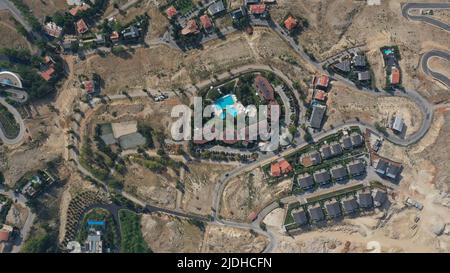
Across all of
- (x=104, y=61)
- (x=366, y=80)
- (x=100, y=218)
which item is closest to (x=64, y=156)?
(x=100, y=218)

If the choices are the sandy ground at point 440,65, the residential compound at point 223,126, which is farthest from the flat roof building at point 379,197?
the sandy ground at point 440,65

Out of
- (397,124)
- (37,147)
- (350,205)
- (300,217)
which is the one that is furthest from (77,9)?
(397,124)

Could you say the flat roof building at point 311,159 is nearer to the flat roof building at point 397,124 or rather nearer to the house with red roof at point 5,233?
the flat roof building at point 397,124

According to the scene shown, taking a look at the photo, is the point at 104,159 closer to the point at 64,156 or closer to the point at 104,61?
the point at 64,156

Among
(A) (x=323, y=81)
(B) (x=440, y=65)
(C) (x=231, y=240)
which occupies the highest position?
(B) (x=440, y=65)

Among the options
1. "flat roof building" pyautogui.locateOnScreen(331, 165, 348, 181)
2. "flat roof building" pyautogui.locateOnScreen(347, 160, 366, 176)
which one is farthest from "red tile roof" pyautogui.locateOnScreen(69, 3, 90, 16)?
"flat roof building" pyautogui.locateOnScreen(347, 160, 366, 176)

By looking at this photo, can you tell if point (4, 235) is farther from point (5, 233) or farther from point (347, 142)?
point (347, 142)

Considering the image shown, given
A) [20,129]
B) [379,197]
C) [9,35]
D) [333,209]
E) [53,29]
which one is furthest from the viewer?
[53,29]
